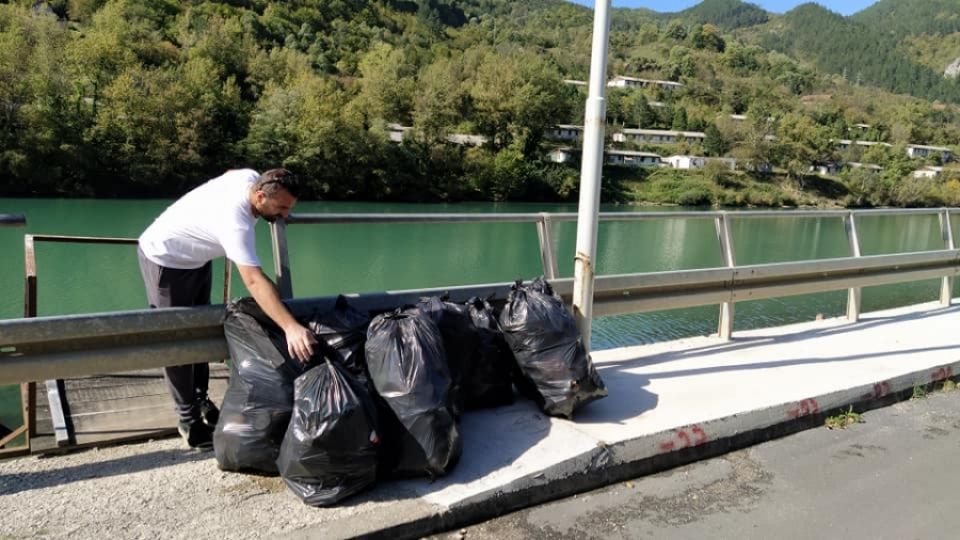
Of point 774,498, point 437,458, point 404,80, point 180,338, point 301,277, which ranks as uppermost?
point 404,80

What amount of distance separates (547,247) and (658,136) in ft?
373

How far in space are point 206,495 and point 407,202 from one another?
5442 cm

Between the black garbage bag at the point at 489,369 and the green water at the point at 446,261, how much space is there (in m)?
3.83

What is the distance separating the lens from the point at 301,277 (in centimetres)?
1669

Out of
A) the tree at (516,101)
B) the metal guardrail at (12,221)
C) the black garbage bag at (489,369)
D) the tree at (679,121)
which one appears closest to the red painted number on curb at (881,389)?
the black garbage bag at (489,369)

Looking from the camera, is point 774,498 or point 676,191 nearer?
point 774,498

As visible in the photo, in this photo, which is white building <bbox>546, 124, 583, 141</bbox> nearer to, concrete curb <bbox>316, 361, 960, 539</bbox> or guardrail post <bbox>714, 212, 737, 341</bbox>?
guardrail post <bbox>714, 212, 737, 341</bbox>

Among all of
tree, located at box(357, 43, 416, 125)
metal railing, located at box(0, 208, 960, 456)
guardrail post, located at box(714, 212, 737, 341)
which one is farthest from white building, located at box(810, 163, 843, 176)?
guardrail post, located at box(714, 212, 737, 341)

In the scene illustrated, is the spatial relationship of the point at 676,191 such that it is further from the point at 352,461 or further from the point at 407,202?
the point at 352,461

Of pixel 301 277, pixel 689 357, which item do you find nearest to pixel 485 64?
pixel 301 277

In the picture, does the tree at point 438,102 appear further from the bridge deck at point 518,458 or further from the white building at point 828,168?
the bridge deck at point 518,458

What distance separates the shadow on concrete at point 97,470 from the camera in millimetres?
2986

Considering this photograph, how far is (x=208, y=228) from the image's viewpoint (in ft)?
10.9

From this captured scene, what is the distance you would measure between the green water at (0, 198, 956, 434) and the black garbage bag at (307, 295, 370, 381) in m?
4.74
